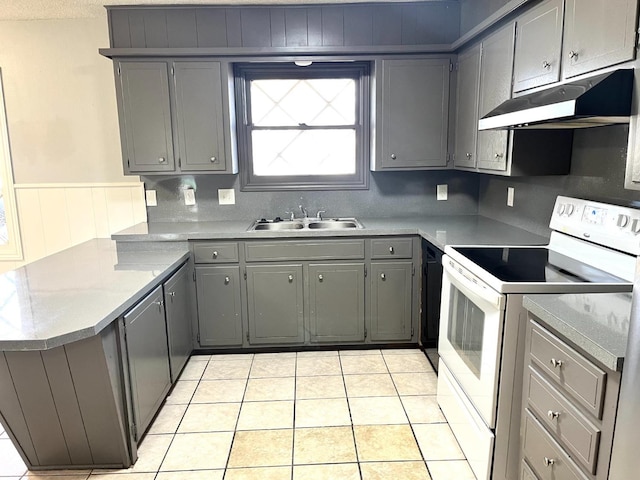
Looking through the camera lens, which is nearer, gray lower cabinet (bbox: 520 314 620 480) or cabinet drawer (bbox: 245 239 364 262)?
gray lower cabinet (bbox: 520 314 620 480)

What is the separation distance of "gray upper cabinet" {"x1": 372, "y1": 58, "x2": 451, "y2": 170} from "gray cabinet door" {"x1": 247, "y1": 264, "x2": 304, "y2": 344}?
1060 mm

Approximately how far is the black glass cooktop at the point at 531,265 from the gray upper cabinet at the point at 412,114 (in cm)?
118

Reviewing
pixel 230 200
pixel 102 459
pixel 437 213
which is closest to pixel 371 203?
pixel 437 213

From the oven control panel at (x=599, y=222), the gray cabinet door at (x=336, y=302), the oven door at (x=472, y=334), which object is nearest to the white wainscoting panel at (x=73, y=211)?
the gray cabinet door at (x=336, y=302)

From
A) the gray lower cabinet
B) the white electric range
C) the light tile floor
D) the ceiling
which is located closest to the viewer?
the gray lower cabinet

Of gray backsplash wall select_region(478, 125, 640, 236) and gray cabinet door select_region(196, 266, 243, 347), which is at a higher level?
gray backsplash wall select_region(478, 125, 640, 236)

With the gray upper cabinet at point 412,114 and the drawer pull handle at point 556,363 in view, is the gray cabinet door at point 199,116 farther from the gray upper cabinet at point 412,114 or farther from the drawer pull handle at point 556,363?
the drawer pull handle at point 556,363

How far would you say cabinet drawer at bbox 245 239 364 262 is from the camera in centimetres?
308

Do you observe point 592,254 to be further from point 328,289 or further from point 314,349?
point 314,349

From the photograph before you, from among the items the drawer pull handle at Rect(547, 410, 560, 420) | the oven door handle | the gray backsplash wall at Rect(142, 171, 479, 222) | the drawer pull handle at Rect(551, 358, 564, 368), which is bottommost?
the drawer pull handle at Rect(547, 410, 560, 420)

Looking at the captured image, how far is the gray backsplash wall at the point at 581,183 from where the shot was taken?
203 centimetres

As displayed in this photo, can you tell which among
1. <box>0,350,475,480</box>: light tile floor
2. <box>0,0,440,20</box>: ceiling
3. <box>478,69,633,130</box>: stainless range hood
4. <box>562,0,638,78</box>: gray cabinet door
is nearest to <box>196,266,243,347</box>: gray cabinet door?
<box>0,350,475,480</box>: light tile floor

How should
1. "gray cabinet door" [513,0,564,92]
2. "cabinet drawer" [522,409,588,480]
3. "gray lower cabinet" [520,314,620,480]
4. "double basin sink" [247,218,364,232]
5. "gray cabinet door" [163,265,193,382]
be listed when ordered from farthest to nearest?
"double basin sink" [247,218,364,232], "gray cabinet door" [163,265,193,382], "gray cabinet door" [513,0,564,92], "cabinet drawer" [522,409,588,480], "gray lower cabinet" [520,314,620,480]

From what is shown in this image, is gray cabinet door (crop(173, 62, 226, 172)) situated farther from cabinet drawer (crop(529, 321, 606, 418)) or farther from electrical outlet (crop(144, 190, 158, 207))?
cabinet drawer (crop(529, 321, 606, 418))
